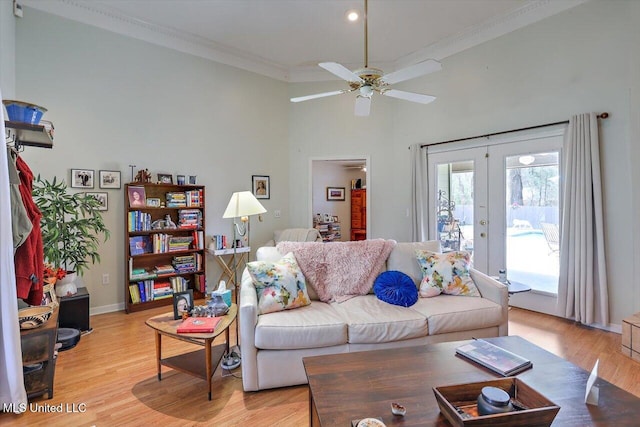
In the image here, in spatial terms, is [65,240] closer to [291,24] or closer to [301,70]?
[291,24]

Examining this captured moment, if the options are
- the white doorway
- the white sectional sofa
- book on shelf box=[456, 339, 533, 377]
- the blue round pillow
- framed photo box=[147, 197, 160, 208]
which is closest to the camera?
book on shelf box=[456, 339, 533, 377]

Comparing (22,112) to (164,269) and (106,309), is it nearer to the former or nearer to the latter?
(164,269)

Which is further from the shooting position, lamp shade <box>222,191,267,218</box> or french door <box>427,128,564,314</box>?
french door <box>427,128,564,314</box>

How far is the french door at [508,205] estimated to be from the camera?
142 inches

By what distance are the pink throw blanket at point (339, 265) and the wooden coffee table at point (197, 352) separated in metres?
0.70

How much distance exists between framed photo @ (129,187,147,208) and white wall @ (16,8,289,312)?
0.21 m

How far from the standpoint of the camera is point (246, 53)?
4.76 meters

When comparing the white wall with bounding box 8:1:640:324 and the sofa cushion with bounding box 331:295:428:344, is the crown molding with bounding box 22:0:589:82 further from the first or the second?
the sofa cushion with bounding box 331:295:428:344

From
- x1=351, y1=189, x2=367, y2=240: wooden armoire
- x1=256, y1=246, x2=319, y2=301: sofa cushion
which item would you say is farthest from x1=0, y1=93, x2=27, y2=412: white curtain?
x1=351, y1=189, x2=367, y2=240: wooden armoire

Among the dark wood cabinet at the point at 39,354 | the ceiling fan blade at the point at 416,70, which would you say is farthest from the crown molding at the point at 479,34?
the dark wood cabinet at the point at 39,354

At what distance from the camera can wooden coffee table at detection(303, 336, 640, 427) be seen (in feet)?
3.95

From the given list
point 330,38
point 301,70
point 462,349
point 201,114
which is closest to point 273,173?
point 201,114

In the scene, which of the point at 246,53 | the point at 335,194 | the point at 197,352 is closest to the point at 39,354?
the point at 197,352

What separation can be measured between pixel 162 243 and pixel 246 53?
117 inches
